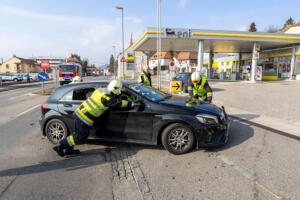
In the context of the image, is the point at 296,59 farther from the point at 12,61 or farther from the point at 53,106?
the point at 12,61

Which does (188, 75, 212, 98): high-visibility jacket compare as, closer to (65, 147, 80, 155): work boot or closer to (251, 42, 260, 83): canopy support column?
(65, 147, 80, 155): work boot

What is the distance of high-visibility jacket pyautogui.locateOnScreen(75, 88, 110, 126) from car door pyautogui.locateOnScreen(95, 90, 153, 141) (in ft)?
1.33

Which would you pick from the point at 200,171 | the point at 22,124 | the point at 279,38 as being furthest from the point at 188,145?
the point at 279,38

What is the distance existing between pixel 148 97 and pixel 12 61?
304ft

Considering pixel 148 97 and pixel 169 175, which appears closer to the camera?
pixel 169 175

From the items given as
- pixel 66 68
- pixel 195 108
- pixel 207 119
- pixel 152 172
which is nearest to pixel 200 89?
pixel 195 108

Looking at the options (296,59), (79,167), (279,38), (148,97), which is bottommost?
(79,167)

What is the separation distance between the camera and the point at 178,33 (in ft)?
64.7

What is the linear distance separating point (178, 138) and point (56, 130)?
2.74 meters

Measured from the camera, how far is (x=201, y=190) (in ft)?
8.86

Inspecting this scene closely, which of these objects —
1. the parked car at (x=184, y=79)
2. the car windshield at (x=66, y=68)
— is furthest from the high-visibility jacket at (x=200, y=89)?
the car windshield at (x=66, y=68)

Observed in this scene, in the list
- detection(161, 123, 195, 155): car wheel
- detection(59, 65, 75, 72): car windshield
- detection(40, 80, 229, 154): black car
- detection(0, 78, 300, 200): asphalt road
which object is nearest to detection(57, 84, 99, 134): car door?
detection(40, 80, 229, 154): black car

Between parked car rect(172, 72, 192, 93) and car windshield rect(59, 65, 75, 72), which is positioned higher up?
car windshield rect(59, 65, 75, 72)

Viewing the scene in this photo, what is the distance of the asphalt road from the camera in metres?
2.67
